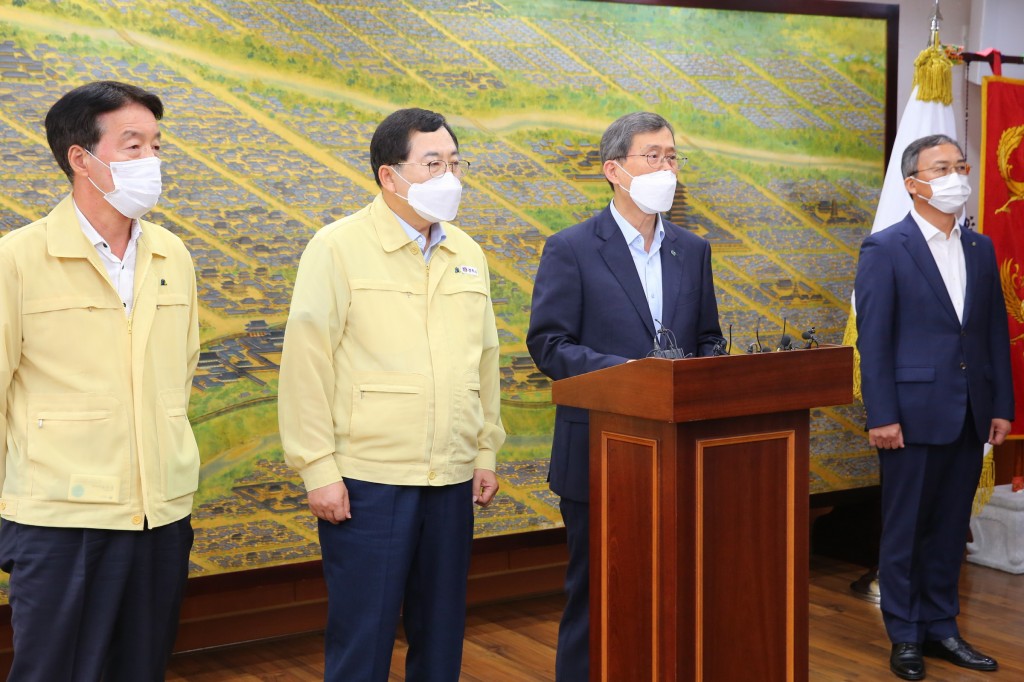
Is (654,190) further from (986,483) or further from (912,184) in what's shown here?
(986,483)

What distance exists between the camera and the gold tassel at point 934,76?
449 cm

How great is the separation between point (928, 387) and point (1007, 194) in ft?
5.25

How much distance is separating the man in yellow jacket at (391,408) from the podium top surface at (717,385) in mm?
325

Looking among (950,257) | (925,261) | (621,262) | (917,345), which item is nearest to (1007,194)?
(950,257)

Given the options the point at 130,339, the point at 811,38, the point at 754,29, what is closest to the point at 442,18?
the point at 754,29

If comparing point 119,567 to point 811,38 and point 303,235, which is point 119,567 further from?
point 811,38

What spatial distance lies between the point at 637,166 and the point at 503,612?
2134 millimetres

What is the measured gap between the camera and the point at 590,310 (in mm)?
2879

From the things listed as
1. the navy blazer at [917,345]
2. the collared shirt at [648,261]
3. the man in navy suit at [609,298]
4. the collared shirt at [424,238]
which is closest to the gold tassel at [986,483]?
the navy blazer at [917,345]

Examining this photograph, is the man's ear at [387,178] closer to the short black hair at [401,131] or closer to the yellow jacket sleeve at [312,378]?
the short black hair at [401,131]

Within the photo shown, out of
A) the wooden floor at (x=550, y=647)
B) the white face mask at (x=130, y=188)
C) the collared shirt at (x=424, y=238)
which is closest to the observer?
the white face mask at (x=130, y=188)

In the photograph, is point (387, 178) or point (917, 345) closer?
point (387, 178)

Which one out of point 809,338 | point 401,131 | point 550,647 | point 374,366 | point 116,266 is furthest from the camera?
point 550,647

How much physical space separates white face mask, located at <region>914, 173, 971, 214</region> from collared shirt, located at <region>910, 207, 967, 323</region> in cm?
9
